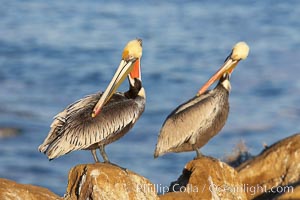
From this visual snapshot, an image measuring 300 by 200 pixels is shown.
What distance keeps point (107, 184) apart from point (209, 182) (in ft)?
4.38

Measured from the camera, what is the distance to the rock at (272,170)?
11.2m

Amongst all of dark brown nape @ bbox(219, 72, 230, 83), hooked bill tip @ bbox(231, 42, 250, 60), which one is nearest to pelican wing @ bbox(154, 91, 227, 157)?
dark brown nape @ bbox(219, 72, 230, 83)

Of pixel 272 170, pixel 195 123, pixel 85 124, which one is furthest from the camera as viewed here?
pixel 195 123

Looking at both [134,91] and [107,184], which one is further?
[134,91]

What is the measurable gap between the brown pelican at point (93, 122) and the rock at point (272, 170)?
1.58 metres

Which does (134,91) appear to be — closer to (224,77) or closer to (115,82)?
(115,82)

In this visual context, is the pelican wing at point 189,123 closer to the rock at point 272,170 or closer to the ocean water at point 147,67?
the rock at point 272,170

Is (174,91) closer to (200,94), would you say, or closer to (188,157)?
(188,157)

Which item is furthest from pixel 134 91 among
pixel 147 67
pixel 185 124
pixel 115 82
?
pixel 147 67

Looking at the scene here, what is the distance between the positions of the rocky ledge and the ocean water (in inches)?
396

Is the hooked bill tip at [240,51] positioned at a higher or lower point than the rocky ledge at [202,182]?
higher

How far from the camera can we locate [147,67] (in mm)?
30297

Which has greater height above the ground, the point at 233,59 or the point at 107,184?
the point at 233,59

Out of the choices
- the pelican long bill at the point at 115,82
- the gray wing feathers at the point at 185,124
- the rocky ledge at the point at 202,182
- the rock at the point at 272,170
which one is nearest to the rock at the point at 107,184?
the rocky ledge at the point at 202,182
